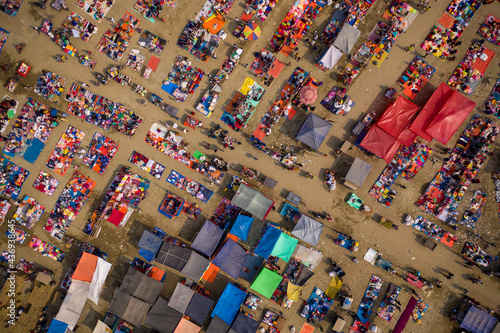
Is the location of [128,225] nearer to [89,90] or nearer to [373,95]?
[89,90]

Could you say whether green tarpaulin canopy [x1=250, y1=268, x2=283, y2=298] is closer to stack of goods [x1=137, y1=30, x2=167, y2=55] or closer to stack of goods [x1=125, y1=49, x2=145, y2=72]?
stack of goods [x1=125, y1=49, x2=145, y2=72]

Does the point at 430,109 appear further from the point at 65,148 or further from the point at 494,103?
the point at 65,148

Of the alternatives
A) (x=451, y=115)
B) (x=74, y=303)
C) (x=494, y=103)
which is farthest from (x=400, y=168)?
(x=74, y=303)

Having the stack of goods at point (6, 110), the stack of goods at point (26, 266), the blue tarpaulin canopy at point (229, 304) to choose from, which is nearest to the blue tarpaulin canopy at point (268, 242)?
the blue tarpaulin canopy at point (229, 304)

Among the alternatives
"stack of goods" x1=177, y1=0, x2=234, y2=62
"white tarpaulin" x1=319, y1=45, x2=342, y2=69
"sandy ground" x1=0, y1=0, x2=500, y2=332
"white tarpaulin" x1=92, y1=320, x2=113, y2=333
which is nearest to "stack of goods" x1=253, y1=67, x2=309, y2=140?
"sandy ground" x1=0, y1=0, x2=500, y2=332

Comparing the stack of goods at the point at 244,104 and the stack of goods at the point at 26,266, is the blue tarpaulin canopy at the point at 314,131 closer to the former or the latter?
the stack of goods at the point at 244,104

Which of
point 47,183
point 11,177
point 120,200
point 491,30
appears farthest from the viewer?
point 11,177
